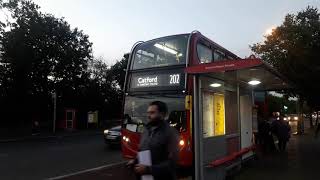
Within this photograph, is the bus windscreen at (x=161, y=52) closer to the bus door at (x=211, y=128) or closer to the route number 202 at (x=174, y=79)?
the route number 202 at (x=174, y=79)

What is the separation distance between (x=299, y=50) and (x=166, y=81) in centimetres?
1404

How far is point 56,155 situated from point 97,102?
106 feet

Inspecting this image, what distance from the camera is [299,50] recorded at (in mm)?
24172

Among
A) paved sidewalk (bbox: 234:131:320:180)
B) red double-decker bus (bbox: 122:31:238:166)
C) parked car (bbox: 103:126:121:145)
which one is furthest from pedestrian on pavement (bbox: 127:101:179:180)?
parked car (bbox: 103:126:121:145)

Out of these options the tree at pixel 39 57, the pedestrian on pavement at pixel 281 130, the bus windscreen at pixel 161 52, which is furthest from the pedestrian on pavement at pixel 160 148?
the tree at pixel 39 57

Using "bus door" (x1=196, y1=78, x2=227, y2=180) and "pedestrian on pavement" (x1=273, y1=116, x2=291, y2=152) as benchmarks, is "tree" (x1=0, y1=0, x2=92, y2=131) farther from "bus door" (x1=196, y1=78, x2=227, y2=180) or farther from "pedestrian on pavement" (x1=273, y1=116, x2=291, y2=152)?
"bus door" (x1=196, y1=78, x2=227, y2=180)

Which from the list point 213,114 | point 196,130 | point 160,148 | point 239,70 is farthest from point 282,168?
point 160,148

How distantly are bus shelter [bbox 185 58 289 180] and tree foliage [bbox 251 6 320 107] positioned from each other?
24.6 ft

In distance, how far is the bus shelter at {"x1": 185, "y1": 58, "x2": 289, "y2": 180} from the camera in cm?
1041

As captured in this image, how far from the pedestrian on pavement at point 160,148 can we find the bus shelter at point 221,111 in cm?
508

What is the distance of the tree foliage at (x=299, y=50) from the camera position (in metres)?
23.5

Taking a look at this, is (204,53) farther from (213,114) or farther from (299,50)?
(299,50)

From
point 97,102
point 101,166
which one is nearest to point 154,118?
point 101,166

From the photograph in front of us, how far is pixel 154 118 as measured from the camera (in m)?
5.01
